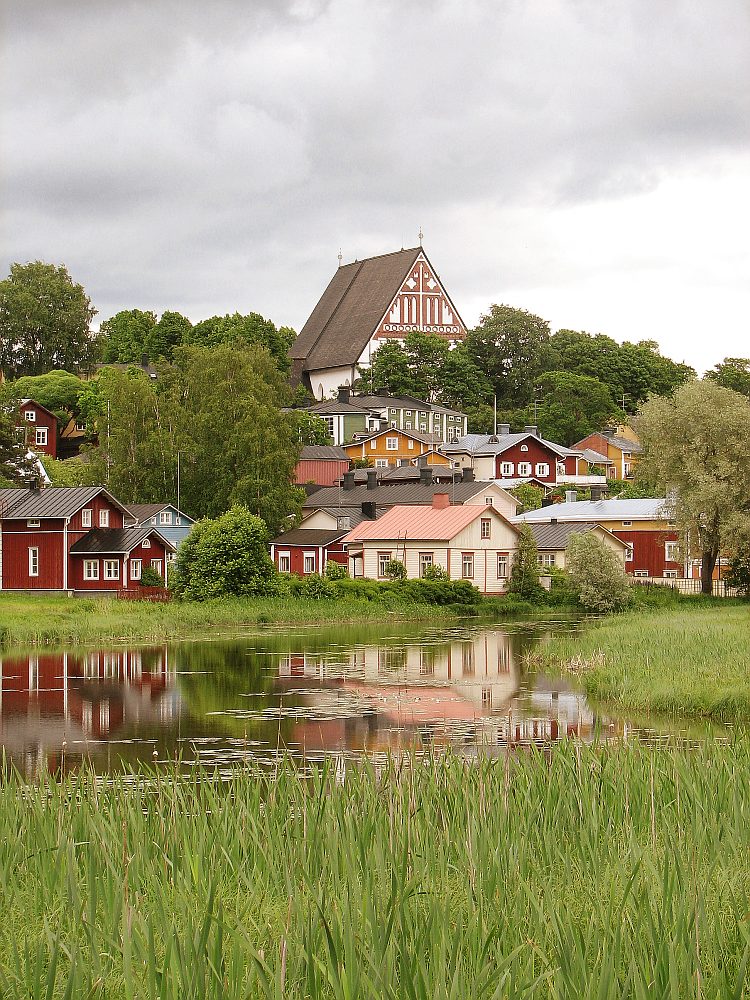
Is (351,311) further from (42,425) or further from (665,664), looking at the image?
(665,664)

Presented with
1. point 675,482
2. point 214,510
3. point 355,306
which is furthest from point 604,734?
point 355,306

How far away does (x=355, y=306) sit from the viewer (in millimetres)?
110250

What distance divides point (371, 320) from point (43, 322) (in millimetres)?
25893

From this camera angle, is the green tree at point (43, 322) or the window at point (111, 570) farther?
the green tree at point (43, 322)

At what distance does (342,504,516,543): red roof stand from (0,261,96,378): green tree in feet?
152

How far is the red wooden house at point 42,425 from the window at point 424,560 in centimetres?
3356

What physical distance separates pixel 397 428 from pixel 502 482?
9.21 meters

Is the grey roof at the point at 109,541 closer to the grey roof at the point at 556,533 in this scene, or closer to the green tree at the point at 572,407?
the grey roof at the point at 556,533

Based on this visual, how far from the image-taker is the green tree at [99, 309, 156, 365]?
9769 centimetres

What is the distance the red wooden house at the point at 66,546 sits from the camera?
4744 cm

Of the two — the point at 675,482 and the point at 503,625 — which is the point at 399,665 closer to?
the point at 503,625

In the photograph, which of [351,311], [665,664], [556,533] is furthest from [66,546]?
[351,311]

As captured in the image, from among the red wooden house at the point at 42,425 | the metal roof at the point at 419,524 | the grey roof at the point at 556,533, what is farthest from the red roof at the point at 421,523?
the red wooden house at the point at 42,425

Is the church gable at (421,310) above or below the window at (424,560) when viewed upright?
above
